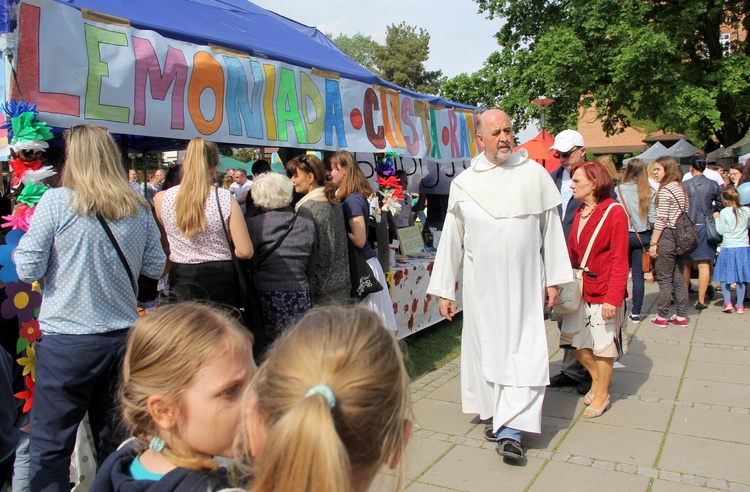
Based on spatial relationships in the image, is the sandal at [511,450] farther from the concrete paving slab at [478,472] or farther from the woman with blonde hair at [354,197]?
the woman with blonde hair at [354,197]

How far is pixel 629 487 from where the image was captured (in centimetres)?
321

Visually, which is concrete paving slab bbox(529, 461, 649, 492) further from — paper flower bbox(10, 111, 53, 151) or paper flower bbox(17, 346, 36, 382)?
paper flower bbox(10, 111, 53, 151)

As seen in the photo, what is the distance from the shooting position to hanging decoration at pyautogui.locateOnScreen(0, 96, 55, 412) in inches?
112

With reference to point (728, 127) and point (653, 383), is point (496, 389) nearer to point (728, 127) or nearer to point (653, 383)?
point (653, 383)

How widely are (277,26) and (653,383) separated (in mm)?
4894

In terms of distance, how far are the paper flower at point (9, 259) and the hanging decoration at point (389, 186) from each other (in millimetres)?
3249

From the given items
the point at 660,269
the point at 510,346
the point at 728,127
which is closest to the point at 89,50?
the point at 510,346

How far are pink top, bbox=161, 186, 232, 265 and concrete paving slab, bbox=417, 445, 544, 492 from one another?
172cm

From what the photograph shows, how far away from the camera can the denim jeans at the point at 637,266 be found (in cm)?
698

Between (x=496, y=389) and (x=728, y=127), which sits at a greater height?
(x=728, y=127)

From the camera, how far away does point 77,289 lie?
8.61 ft

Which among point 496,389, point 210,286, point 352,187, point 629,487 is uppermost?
point 352,187

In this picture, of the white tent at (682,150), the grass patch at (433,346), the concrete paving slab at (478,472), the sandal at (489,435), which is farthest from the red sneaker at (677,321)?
the white tent at (682,150)

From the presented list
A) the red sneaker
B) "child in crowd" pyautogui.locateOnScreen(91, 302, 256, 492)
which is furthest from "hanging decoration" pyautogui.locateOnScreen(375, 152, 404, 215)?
"child in crowd" pyautogui.locateOnScreen(91, 302, 256, 492)
